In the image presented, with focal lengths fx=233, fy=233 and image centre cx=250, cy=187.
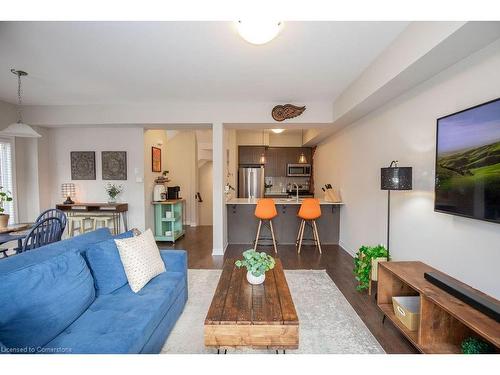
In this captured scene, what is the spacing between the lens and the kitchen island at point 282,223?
15.3 feet

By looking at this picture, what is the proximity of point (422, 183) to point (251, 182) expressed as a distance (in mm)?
4858

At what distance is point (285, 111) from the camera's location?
3941 millimetres

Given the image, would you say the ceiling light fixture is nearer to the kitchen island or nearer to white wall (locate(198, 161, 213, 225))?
the kitchen island

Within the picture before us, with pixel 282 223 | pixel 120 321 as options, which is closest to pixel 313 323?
pixel 120 321

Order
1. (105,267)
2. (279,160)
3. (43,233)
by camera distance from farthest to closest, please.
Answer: (279,160) → (43,233) → (105,267)

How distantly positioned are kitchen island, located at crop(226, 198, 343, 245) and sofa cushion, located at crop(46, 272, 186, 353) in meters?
2.83

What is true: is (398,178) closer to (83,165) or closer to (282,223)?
(282,223)

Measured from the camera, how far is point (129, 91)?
3.48 metres

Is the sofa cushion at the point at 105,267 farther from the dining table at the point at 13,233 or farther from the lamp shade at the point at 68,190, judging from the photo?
the lamp shade at the point at 68,190

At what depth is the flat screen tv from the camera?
1460 mm

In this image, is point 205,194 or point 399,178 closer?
point 399,178

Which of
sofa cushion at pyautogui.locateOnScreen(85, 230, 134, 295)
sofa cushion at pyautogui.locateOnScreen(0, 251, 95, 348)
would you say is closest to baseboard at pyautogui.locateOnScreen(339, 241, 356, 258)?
sofa cushion at pyautogui.locateOnScreen(85, 230, 134, 295)

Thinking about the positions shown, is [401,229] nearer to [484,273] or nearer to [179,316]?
[484,273]
